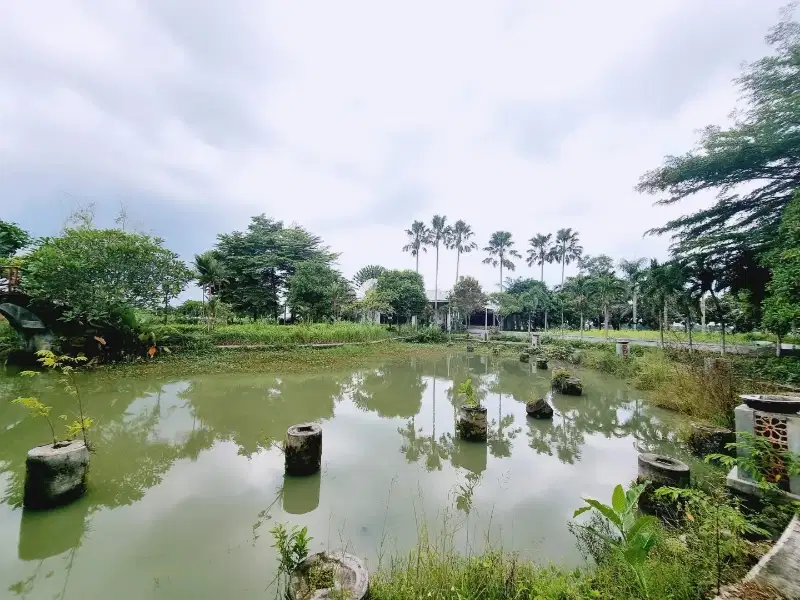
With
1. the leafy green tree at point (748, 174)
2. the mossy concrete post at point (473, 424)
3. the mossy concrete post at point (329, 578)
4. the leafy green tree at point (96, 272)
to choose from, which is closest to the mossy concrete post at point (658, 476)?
the mossy concrete post at point (473, 424)

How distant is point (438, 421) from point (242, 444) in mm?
3916

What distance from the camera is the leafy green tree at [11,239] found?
59.6 feet

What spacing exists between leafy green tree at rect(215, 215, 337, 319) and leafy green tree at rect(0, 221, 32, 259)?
32.1ft

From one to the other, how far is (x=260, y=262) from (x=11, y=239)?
12816 mm

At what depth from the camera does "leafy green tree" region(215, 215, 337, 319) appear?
2503 centimetres

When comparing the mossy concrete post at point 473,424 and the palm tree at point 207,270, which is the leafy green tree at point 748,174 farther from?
the palm tree at point 207,270

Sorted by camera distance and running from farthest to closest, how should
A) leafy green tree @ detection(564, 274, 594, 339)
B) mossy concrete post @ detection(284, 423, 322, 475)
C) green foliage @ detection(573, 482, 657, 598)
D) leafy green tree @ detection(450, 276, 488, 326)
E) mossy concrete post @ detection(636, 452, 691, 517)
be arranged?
leafy green tree @ detection(450, 276, 488, 326) → leafy green tree @ detection(564, 274, 594, 339) → mossy concrete post @ detection(284, 423, 322, 475) → mossy concrete post @ detection(636, 452, 691, 517) → green foliage @ detection(573, 482, 657, 598)

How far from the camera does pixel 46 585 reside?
2.65 meters

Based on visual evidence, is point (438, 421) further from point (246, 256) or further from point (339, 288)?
point (246, 256)

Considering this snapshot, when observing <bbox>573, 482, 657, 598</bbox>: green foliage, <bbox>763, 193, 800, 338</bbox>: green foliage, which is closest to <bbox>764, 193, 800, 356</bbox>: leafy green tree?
<bbox>763, 193, 800, 338</bbox>: green foliage

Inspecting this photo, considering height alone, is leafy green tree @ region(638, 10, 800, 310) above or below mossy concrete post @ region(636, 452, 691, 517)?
above

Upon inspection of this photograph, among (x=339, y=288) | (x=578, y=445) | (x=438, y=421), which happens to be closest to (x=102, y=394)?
(x=438, y=421)

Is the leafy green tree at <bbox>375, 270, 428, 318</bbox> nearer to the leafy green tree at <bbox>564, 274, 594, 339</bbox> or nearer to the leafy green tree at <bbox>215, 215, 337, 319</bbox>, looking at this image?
the leafy green tree at <bbox>215, 215, 337, 319</bbox>

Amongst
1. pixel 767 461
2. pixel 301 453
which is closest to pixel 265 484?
pixel 301 453
